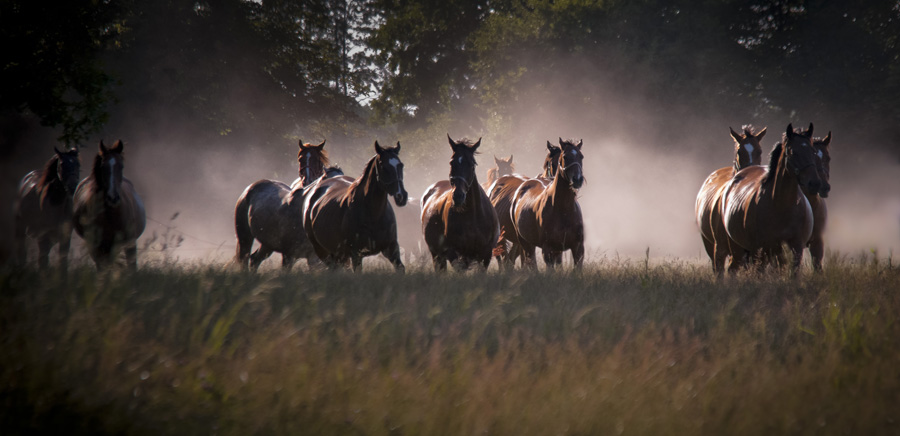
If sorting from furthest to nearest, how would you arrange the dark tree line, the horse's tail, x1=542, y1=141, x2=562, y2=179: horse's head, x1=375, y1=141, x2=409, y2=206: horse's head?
1. the dark tree line
2. the horse's tail
3. x1=542, y1=141, x2=562, y2=179: horse's head
4. x1=375, y1=141, x2=409, y2=206: horse's head

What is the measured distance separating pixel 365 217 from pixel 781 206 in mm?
5717

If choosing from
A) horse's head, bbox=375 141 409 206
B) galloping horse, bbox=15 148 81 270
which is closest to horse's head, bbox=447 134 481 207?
horse's head, bbox=375 141 409 206

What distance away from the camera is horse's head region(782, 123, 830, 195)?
7595 mm

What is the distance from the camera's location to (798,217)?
27.1 feet

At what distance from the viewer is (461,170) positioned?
9.29m

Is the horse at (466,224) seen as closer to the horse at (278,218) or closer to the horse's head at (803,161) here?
the horse at (278,218)

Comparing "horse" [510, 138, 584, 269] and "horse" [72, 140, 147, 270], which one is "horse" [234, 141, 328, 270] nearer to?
"horse" [72, 140, 147, 270]

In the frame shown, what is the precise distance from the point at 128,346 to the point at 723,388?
361 cm

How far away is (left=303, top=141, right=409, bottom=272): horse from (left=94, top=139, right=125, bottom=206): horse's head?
296 centimetres

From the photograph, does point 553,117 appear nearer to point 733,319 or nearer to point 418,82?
point 418,82

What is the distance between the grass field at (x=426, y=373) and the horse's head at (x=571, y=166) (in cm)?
425

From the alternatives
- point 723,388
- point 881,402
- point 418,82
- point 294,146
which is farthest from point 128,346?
point 418,82

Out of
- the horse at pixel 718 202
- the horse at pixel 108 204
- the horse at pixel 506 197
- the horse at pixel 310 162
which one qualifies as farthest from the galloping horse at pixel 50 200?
the horse at pixel 718 202

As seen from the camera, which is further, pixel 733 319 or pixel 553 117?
pixel 553 117
